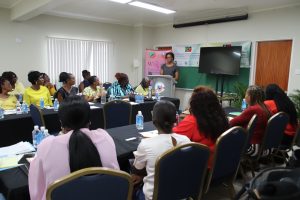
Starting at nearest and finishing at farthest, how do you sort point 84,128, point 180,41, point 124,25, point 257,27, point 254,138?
1. point 84,128
2. point 254,138
3. point 257,27
4. point 180,41
5. point 124,25

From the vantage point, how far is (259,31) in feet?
18.8

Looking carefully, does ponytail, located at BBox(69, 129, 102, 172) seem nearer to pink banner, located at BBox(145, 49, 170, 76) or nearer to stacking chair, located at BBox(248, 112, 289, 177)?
stacking chair, located at BBox(248, 112, 289, 177)

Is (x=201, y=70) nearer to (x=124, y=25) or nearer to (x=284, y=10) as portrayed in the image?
(x=284, y=10)

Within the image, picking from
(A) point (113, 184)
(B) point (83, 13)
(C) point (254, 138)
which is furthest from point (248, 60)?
(A) point (113, 184)

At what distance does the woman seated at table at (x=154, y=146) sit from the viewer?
161 cm

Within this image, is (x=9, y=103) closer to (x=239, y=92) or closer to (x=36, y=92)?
(x=36, y=92)

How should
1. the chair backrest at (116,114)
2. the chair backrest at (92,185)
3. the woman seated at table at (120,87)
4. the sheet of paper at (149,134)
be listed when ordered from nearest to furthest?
the chair backrest at (92,185) → the sheet of paper at (149,134) → the chair backrest at (116,114) → the woman seated at table at (120,87)

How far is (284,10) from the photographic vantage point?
532 cm

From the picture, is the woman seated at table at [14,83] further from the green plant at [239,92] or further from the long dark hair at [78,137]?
the green plant at [239,92]

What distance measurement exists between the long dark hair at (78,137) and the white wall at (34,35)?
5.13m

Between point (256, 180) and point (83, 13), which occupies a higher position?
point (83, 13)

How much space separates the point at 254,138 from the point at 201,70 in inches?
158

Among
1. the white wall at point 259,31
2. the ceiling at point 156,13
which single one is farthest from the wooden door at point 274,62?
the ceiling at point 156,13

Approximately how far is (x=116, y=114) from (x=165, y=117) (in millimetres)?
1936
